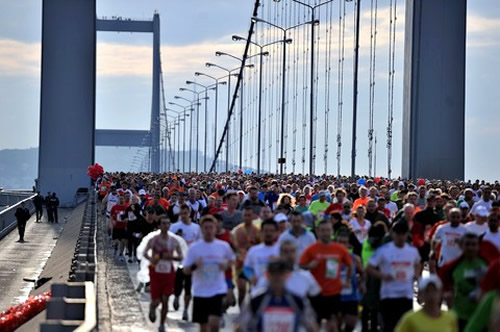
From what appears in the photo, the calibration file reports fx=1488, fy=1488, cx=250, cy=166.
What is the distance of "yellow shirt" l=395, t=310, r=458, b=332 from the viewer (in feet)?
29.3

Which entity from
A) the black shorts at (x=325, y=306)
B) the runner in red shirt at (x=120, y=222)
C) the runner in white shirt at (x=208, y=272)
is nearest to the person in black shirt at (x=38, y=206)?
the runner in red shirt at (x=120, y=222)

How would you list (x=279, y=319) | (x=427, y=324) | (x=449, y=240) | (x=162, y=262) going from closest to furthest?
(x=279, y=319) < (x=427, y=324) < (x=449, y=240) < (x=162, y=262)

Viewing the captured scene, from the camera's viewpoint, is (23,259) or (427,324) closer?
(427,324)

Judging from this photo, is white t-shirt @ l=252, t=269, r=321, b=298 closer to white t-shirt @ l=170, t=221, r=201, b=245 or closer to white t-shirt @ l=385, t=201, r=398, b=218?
white t-shirt @ l=170, t=221, r=201, b=245

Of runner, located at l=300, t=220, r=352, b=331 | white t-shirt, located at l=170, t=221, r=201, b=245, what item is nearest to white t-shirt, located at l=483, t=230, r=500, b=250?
runner, located at l=300, t=220, r=352, b=331

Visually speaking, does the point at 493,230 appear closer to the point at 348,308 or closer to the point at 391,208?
the point at 348,308

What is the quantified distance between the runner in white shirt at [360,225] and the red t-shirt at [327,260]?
4124 mm

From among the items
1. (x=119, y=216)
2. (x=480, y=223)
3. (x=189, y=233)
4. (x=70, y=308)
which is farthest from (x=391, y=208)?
(x=70, y=308)

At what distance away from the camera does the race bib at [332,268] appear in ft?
41.4

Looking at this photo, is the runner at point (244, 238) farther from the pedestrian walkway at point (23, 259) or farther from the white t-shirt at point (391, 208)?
the pedestrian walkway at point (23, 259)

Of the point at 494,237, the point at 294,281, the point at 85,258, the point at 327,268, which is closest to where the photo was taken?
the point at 294,281

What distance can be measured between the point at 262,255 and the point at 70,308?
16.1 ft

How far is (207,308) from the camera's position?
13414 millimetres

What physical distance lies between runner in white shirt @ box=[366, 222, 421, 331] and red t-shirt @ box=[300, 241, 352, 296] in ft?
1.09
